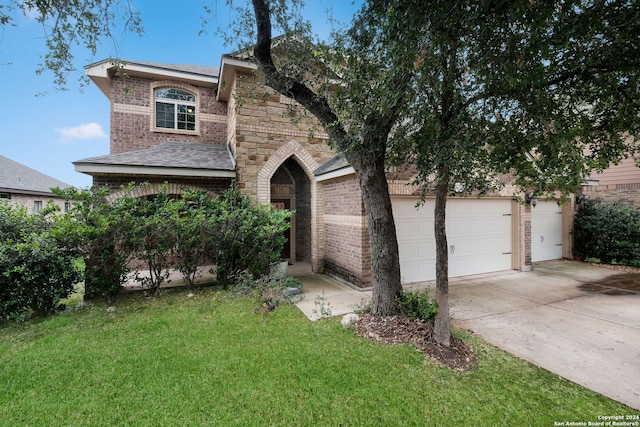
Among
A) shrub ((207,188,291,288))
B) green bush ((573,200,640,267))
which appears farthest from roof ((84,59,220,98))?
green bush ((573,200,640,267))

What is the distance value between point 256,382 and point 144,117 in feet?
36.9

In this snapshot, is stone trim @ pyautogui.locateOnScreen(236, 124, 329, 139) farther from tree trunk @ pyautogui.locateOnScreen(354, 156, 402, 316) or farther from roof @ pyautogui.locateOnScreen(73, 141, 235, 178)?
tree trunk @ pyautogui.locateOnScreen(354, 156, 402, 316)

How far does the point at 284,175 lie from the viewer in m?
11.3

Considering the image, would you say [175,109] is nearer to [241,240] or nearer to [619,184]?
[241,240]

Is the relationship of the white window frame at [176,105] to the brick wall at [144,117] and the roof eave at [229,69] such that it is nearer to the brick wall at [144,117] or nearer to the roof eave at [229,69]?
the brick wall at [144,117]

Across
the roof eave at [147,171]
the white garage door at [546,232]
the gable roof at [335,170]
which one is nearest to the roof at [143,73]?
the roof eave at [147,171]

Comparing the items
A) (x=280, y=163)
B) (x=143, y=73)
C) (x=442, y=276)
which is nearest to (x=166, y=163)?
(x=280, y=163)

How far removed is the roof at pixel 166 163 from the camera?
749 cm

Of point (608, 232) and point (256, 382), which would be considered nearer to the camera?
point (256, 382)

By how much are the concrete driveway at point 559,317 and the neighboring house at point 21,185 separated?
59.9ft

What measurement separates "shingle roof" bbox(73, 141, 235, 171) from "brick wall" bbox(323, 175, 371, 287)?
132 inches

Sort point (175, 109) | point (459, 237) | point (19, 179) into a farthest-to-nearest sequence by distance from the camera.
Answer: point (19, 179)
point (175, 109)
point (459, 237)

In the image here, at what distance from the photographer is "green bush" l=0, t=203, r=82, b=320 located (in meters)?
4.83

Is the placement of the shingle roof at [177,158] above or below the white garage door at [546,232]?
above
